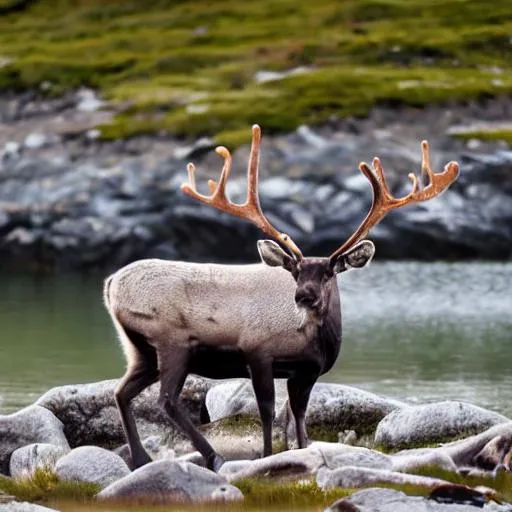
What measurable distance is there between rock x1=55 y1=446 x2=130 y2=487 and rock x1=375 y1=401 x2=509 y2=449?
3564mm

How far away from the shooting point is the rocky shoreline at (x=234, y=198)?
67312mm

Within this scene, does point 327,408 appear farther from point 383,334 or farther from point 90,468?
point 383,334

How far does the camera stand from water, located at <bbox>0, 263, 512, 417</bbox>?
99.1ft

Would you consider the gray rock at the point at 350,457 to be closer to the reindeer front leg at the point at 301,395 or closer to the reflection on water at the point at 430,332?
the reindeer front leg at the point at 301,395

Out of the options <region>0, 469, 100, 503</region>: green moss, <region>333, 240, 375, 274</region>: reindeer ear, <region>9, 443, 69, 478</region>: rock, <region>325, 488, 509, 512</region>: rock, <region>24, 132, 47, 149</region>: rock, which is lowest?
<region>24, 132, 47, 149</region>: rock

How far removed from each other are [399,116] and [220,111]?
9.41 meters

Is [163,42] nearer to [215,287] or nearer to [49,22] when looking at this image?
[49,22]

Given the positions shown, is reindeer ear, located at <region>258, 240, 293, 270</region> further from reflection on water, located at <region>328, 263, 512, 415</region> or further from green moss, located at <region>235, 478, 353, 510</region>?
reflection on water, located at <region>328, 263, 512, 415</region>

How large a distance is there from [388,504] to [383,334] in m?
26.8

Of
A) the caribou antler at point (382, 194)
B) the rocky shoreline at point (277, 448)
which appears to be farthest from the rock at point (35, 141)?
the caribou antler at point (382, 194)

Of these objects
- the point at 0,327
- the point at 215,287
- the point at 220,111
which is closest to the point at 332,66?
the point at 220,111

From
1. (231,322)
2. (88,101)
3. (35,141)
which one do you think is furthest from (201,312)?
(88,101)

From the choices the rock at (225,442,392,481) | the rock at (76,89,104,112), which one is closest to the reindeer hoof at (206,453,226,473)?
the rock at (225,442,392,481)

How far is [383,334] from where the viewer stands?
40.7 metres
